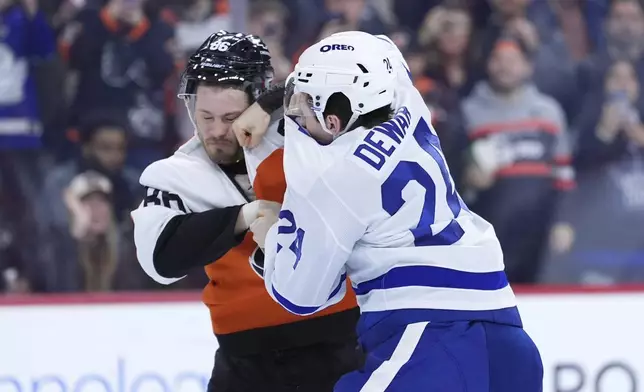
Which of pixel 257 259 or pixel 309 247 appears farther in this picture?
pixel 257 259

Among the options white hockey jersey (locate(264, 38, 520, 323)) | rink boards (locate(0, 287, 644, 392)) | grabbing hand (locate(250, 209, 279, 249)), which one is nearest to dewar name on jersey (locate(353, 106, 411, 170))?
white hockey jersey (locate(264, 38, 520, 323))

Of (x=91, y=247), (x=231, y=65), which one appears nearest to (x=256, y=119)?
(x=231, y=65)

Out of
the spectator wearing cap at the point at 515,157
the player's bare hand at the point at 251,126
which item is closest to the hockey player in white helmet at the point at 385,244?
the player's bare hand at the point at 251,126

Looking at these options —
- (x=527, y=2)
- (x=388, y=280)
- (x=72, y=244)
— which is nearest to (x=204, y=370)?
(x=72, y=244)

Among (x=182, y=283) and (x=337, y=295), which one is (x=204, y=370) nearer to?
(x=182, y=283)

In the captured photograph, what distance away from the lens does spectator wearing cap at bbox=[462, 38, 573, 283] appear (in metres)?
5.05

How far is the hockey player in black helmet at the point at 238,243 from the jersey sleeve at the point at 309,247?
0.90 feet

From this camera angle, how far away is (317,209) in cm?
203

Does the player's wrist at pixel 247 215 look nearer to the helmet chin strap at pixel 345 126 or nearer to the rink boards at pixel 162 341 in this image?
the helmet chin strap at pixel 345 126

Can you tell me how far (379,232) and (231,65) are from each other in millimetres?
616

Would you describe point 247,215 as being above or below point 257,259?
above

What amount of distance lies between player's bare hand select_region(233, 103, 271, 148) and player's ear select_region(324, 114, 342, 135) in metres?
0.28

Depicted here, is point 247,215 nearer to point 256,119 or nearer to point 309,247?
point 256,119

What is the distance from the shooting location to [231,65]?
2.45 metres
